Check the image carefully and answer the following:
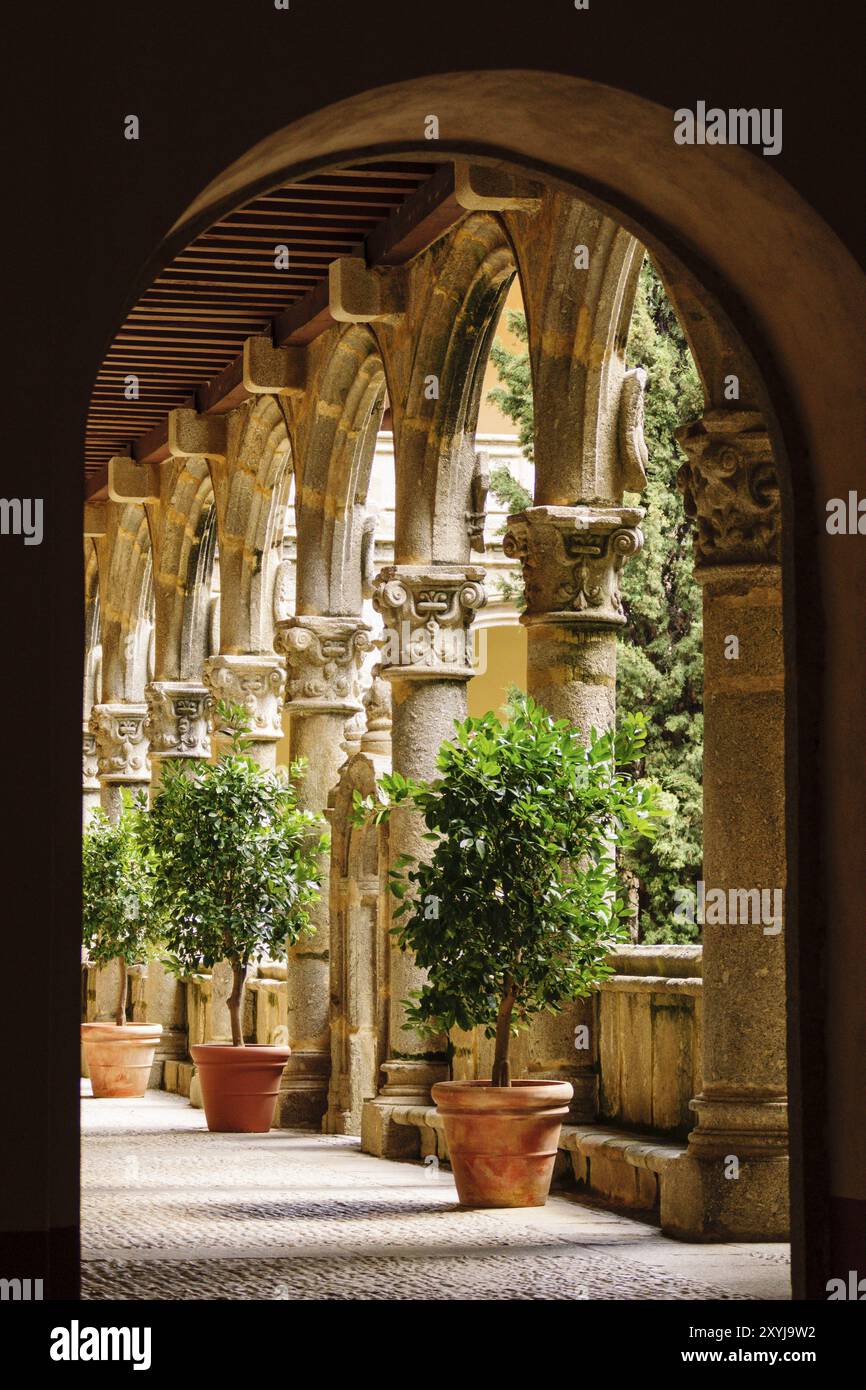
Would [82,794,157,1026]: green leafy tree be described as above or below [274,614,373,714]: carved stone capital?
below

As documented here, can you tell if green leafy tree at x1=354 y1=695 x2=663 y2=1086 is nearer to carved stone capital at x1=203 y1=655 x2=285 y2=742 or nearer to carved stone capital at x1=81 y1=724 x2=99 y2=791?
carved stone capital at x1=203 y1=655 x2=285 y2=742

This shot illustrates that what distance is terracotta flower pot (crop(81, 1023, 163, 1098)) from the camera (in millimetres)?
17234

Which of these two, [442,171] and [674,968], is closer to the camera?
[674,968]

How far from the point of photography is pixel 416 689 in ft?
37.6

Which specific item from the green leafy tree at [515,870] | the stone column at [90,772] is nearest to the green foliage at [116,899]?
the stone column at [90,772]

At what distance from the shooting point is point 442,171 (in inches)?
408

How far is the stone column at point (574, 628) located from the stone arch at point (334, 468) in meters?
4.04

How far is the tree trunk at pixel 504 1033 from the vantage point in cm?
880

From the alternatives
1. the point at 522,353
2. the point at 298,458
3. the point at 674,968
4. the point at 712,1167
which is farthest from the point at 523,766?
the point at 522,353

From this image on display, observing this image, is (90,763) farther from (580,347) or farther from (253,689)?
(580,347)

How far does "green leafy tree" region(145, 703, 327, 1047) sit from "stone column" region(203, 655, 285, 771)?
7.22 ft

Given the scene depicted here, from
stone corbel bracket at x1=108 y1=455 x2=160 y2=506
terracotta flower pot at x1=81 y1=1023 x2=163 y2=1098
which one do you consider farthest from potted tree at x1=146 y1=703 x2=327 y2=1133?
stone corbel bracket at x1=108 y1=455 x2=160 y2=506

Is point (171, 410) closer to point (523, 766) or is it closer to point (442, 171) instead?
point (442, 171)

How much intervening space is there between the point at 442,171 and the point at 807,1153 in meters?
6.35
